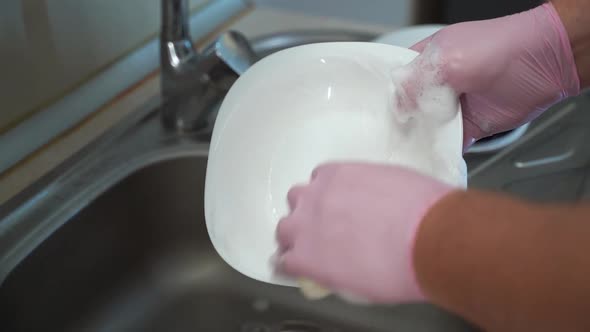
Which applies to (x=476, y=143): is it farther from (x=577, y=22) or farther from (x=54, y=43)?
(x=54, y=43)

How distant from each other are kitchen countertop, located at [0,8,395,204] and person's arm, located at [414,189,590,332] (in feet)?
1.59

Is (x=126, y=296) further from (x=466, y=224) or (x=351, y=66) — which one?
(x=466, y=224)

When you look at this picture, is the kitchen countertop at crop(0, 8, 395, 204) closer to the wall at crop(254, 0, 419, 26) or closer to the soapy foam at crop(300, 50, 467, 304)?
the wall at crop(254, 0, 419, 26)

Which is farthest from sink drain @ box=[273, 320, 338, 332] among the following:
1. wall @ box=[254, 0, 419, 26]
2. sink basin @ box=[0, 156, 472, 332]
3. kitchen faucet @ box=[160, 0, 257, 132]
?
wall @ box=[254, 0, 419, 26]

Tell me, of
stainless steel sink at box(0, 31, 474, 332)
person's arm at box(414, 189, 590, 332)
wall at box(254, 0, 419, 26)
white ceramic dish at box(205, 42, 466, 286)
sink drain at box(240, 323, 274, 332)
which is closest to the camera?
person's arm at box(414, 189, 590, 332)

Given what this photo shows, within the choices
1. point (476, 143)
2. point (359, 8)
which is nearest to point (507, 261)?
point (476, 143)

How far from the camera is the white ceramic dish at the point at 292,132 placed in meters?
0.48

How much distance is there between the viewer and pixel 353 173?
0.38m

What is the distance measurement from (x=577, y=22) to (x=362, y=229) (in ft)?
0.97

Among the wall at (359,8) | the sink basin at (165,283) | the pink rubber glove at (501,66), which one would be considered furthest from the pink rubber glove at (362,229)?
the wall at (359,8)

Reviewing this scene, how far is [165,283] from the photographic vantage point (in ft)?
2.49

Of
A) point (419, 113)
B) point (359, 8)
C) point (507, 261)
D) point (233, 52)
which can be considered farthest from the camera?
point (359, 8)

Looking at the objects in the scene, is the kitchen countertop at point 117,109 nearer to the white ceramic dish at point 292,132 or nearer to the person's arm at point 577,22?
the white ceramic dish at point 292,132

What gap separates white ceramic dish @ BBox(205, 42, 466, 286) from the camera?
476mm
